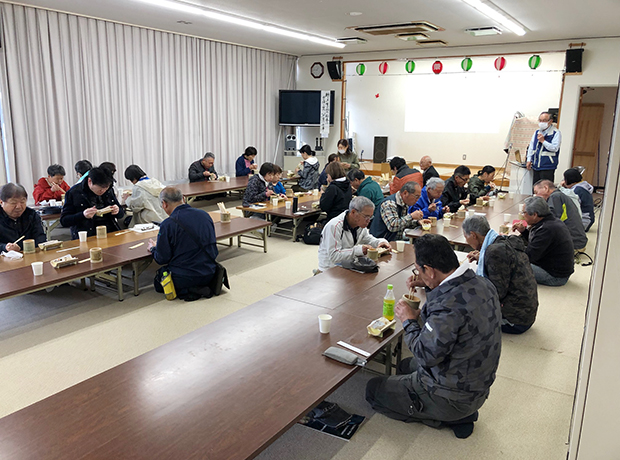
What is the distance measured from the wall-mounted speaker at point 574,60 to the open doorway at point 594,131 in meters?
3.68

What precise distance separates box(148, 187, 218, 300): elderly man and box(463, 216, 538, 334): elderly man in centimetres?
259

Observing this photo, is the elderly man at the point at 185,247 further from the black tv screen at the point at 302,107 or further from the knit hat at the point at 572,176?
the black tv screen at the point at 302,107

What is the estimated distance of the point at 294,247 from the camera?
7.41 m

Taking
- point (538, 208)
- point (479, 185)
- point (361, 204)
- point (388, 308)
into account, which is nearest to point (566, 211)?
point (538, 208)

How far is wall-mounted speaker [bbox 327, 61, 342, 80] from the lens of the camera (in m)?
13.0

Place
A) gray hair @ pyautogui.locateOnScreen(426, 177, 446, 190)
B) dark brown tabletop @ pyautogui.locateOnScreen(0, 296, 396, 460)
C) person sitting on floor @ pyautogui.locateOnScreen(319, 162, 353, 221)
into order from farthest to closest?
person sitting on floor @ pyautogui.locateOnScreen(319, 162, 353, 221) < gray hair @ pyautogui.locateOnScreen(426, 177, 446, 190) < dark brown tabletop @ pyautogui.locateOnScreen(0, 296, 396, 460)

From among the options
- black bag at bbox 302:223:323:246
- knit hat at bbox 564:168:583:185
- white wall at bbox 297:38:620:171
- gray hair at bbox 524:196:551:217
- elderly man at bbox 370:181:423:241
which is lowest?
black bag at bbox 302:223:323:246

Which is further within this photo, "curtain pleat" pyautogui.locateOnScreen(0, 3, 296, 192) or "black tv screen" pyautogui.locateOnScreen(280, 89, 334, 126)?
"black tv screen" pyautogui.locateOnScreen(280, 89, 334, 126)

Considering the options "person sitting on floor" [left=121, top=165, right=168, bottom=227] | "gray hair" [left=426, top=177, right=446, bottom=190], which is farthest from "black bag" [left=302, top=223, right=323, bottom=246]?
"person sitting on floor" [left=121, top=165, right=168, bottom=227]

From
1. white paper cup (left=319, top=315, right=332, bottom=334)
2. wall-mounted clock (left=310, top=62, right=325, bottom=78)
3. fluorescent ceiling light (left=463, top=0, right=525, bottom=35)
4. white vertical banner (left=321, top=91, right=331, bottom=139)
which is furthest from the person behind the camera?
wall-mounted clock (left=310, top=62, right=325, bottom=78)

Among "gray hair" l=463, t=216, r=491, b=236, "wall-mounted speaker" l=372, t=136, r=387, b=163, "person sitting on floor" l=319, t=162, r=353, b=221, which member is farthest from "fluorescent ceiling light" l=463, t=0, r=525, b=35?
"wall-mounted speaker" l=372, t=136, r=387, b=163

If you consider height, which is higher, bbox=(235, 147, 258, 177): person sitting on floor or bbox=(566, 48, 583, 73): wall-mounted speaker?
bbox=(566, 48, 583, 73): wall-mounted speaker

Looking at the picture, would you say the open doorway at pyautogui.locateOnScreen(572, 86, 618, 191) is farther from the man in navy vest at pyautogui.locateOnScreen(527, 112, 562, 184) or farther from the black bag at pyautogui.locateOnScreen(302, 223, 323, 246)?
the black bag at pyautogui.locateOnScreen(302, 223, 323, 246)

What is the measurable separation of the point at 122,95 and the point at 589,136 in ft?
41.1
